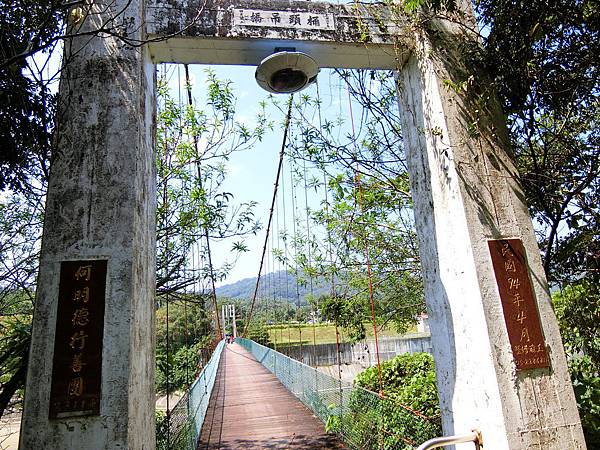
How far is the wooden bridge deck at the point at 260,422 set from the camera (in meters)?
4.38

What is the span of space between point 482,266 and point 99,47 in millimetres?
1798

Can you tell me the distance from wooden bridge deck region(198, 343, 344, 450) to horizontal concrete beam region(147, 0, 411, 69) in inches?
146

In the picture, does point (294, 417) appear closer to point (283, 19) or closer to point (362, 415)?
point (362, 415)

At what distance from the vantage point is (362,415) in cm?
365

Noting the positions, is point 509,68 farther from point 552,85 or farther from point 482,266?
point 482,266

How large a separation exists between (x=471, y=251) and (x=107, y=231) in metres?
1.41

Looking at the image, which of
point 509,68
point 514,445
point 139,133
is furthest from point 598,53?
point 139,133

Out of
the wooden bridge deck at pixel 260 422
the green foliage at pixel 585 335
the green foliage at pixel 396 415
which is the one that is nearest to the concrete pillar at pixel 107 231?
the green foliage at pixel 396 415

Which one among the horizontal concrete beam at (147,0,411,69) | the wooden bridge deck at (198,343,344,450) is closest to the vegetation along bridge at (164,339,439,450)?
the wooden bridge deck at (198,343,344,450)

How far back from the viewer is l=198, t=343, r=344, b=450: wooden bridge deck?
4.38 metres

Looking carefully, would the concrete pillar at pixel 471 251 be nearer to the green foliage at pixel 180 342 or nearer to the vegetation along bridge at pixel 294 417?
the vegetation along bridge at pixel 294 417

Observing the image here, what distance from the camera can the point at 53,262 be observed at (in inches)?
55.9

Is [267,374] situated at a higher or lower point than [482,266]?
lower

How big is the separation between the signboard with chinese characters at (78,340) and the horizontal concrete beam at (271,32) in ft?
3.53
